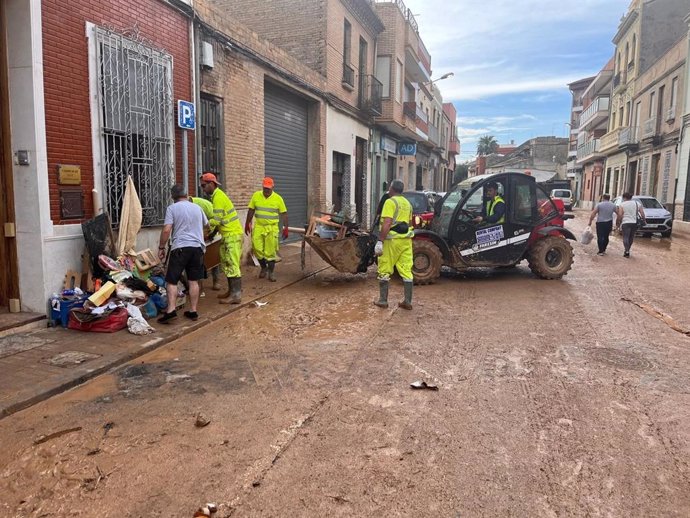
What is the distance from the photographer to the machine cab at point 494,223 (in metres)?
9.42

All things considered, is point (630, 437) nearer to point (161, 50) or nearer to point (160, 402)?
point (160, 402)

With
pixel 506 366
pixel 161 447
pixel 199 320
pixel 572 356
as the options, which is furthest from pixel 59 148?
pixel 572 356

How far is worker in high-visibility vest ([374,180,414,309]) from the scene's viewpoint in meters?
7.21

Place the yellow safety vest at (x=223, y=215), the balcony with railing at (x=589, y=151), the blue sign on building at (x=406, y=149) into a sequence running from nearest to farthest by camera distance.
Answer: the yellow safety vest at (x=223, y=215), the blue sign on building at (x=406, y=149), the balcony with railing at (x=589, y=151)

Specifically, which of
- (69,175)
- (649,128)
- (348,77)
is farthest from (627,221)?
(649,128)

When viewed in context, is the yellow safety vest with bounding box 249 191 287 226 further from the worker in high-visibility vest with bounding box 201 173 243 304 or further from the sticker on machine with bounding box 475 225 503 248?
the sticker on machine with bounding box 475 225 503 248

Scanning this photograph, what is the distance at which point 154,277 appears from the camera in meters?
7.27

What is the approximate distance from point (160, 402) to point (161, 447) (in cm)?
80

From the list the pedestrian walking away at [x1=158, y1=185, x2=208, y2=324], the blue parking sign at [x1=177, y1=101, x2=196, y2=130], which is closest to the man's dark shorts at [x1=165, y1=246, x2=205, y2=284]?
the pedestrian walking away at [x1=158, y1=185, x2=208, y2=324]

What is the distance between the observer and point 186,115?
8.61 metres

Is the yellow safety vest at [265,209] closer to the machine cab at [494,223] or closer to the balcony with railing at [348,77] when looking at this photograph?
the machine cab at [494,223]

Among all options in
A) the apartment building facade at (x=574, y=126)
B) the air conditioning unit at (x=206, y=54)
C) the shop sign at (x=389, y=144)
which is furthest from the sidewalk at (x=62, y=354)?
the apartment building facade at (x=574, y=126)

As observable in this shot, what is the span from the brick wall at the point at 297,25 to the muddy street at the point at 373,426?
11384mm

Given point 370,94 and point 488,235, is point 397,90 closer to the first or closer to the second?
point 370,94
